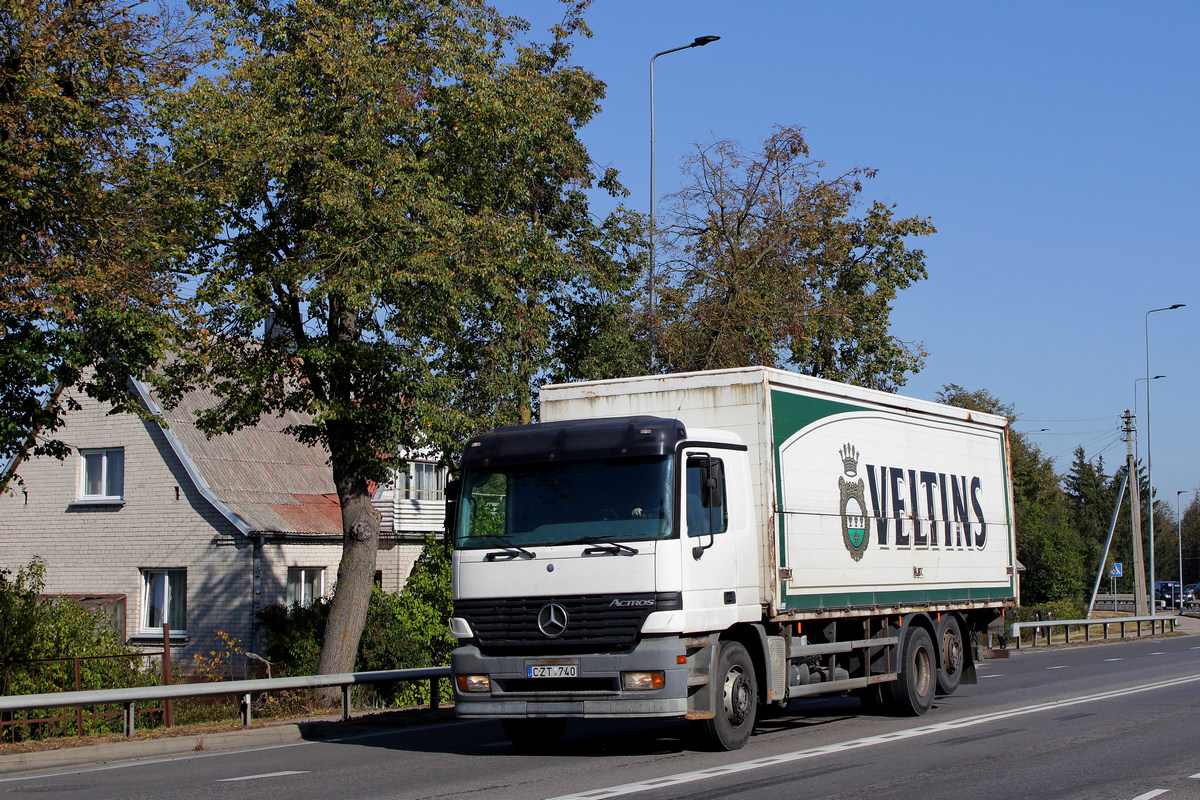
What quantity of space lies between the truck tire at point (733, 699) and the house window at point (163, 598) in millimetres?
21837

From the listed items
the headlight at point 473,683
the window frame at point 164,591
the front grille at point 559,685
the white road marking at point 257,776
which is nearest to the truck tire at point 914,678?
the front grille at point 559,685

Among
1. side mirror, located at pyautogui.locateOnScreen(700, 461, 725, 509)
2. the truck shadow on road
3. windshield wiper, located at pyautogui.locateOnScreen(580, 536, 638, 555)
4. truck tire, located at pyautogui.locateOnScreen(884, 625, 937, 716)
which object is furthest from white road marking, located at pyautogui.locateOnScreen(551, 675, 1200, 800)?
side mirror, located at pyautogui.locateOnScreen(700, 461, 725, 509)

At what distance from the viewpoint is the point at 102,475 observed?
31922 millimetres

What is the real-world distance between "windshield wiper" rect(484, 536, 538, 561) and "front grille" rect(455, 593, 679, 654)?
1.21 ft

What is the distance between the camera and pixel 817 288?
98.7 ft

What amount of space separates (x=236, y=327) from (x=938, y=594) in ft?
37.5

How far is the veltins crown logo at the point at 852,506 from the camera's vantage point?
13234 millimetres

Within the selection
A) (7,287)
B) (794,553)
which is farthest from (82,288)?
(794,553)

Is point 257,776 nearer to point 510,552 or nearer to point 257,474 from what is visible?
point 510,552

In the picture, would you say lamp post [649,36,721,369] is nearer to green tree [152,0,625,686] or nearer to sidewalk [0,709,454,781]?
green tree [152,0,625,686]

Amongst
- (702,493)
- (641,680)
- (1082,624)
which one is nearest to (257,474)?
(702,493)

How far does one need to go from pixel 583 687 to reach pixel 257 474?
22942 millimetres

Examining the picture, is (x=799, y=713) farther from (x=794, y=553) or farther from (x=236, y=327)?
(x=236, y=327)

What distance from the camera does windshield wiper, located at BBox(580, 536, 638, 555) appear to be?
34.5 feet
